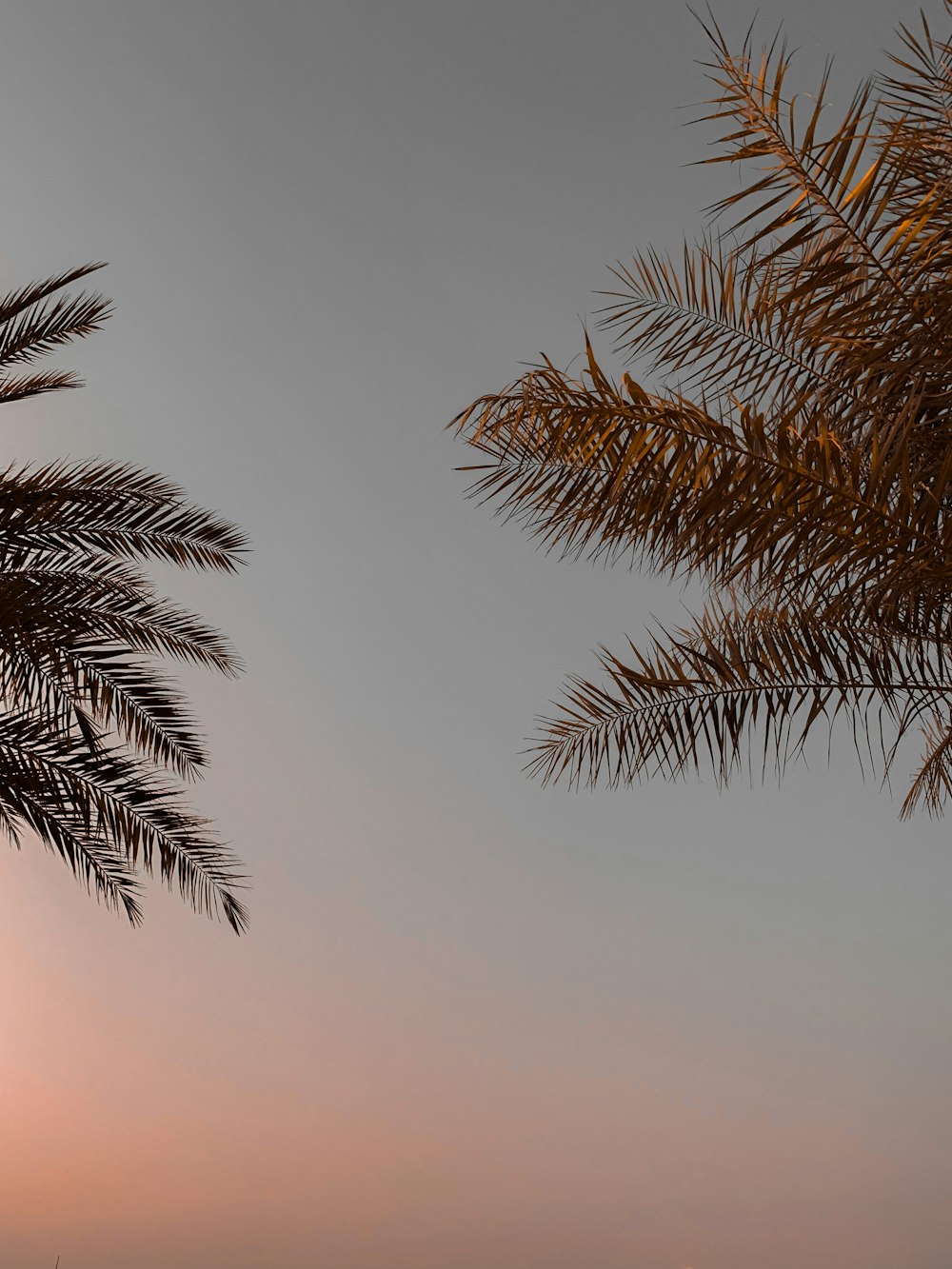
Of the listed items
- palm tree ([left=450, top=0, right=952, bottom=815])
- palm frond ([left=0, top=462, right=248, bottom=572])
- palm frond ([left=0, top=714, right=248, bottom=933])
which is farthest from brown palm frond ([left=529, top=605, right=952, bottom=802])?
palm frond ([left=0, top=462, right=248, bottom=572])

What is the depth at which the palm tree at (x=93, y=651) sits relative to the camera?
677 centimetres

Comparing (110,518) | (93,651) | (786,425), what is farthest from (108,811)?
(786,425)

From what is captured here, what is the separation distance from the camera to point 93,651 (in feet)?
25.8

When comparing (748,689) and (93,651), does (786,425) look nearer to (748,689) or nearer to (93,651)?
(748,689)

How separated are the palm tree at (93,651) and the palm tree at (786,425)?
9.81 feet

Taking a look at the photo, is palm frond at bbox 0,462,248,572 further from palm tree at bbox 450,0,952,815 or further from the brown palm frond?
the brown palm frond

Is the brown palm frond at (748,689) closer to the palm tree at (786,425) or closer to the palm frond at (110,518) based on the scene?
the palm tree at (786,425)

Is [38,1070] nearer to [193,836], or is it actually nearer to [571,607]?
[193,836]

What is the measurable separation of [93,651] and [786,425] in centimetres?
528

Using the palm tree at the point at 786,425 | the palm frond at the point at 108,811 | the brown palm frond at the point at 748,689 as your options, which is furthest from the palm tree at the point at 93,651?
the brown palm frond at the point at 748,689

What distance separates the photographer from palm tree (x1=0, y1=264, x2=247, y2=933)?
22.2ft

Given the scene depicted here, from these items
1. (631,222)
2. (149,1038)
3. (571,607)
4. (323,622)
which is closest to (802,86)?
(631,222)

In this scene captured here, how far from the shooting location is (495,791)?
1852 cm

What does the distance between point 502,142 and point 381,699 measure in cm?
937
